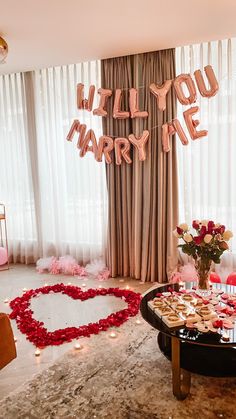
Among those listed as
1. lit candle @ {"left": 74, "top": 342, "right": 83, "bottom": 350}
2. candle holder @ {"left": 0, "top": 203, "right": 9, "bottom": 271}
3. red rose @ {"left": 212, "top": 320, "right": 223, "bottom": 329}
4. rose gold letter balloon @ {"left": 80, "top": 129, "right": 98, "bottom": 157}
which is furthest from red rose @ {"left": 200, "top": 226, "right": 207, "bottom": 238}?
candle holder @ {"left": 0, "top": 203, "right": 9, "bottom": 271}

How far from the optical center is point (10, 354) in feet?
6.51

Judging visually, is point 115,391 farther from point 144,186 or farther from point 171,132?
point 171,132

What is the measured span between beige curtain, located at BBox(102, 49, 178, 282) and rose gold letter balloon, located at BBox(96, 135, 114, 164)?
111mm

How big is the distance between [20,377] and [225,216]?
2481mm

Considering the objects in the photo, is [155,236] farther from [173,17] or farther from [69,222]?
[173,17]

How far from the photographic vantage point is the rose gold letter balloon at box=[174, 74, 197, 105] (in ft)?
10.8

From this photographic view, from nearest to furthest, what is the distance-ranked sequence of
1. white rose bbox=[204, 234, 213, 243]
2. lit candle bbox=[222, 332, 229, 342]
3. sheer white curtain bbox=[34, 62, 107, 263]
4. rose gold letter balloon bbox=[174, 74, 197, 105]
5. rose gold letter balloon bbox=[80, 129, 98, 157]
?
lit candle bbox=[222, 332, 229, 342] < white rose bbox=[204, 234, 213, 243] < rose gold letter balloon bbox=[174, 74, 197, 105] < rose gold letter balloon bbox=[80, 129, 98, 157] < sheer white curtain bbox=[34, 62, 107, 263]

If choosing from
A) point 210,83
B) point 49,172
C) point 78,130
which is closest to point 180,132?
point 210,83

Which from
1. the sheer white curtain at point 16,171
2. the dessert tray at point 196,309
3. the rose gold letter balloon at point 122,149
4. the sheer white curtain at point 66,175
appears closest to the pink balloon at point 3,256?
the sheer white curtain at point 16,171

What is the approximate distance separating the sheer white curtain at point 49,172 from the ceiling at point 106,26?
64cm

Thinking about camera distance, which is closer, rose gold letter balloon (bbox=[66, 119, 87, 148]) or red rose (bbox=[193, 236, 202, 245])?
red rose (bbox=[193, 236, 202, 245])

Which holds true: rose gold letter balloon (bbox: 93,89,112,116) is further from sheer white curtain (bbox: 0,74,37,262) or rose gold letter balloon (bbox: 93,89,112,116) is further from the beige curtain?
sheer white curtain (bbox: 0,74,37,262)

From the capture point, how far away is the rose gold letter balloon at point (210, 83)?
3.13 meters

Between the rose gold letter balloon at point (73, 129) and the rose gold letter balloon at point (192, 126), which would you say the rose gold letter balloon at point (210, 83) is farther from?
the rose gold letter balloon at point (73, 129)
